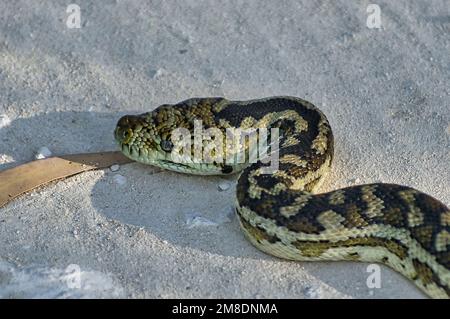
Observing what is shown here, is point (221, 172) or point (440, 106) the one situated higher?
point (440, 106)

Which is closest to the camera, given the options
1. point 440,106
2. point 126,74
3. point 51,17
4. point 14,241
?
point 14,241

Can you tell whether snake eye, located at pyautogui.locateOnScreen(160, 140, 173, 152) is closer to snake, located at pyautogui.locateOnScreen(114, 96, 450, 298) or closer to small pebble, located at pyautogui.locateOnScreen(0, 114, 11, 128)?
snake, located at pyautogui.locateOnScreen(114, 96, 450, 298)

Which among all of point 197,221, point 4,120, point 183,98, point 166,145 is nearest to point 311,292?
point 197,221

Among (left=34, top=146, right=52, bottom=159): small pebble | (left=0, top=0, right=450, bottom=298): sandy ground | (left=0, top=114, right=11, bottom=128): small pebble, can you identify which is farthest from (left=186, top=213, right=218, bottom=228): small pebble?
(left=0, top=114, right=11, bottom=128): small pebble

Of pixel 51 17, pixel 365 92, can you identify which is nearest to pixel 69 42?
pixel 51 17

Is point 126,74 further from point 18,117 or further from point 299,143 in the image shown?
point 299,143

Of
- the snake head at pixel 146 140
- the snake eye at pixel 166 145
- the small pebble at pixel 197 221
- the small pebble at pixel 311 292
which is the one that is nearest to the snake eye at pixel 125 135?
the snake head at pixel 146 140

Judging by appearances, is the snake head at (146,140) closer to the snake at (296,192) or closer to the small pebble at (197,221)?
the snake at (296,192)
